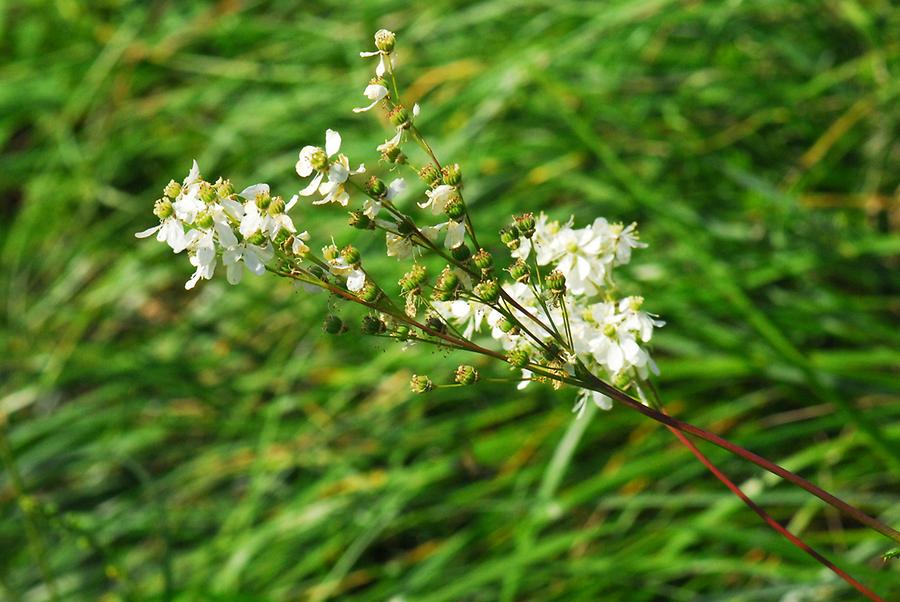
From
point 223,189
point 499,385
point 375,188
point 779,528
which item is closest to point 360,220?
point 375,188

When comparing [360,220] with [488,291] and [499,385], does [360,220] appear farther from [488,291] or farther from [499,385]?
[499,385]

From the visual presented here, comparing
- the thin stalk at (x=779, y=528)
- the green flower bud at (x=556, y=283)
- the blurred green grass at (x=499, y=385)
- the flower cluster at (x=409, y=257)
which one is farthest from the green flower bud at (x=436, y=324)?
the blurred green grass at (x=499, y=385)

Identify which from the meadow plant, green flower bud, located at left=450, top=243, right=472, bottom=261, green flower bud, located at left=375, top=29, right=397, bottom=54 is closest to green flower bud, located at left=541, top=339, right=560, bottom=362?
the meadow plant

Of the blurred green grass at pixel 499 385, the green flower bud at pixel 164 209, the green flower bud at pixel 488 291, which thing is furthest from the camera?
the blurred green grass at pixel 499 385

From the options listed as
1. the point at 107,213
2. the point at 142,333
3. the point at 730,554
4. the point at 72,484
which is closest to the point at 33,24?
the point at 107,213

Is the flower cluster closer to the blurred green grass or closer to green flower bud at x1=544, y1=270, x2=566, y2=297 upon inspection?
green flower bud at x1=544, y1=270, x2=566, y2=297

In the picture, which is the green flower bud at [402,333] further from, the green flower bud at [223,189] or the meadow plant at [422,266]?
the green flower bud at [223,189]

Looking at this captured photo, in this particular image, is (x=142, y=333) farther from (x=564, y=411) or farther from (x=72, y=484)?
(x=564, y=411)
